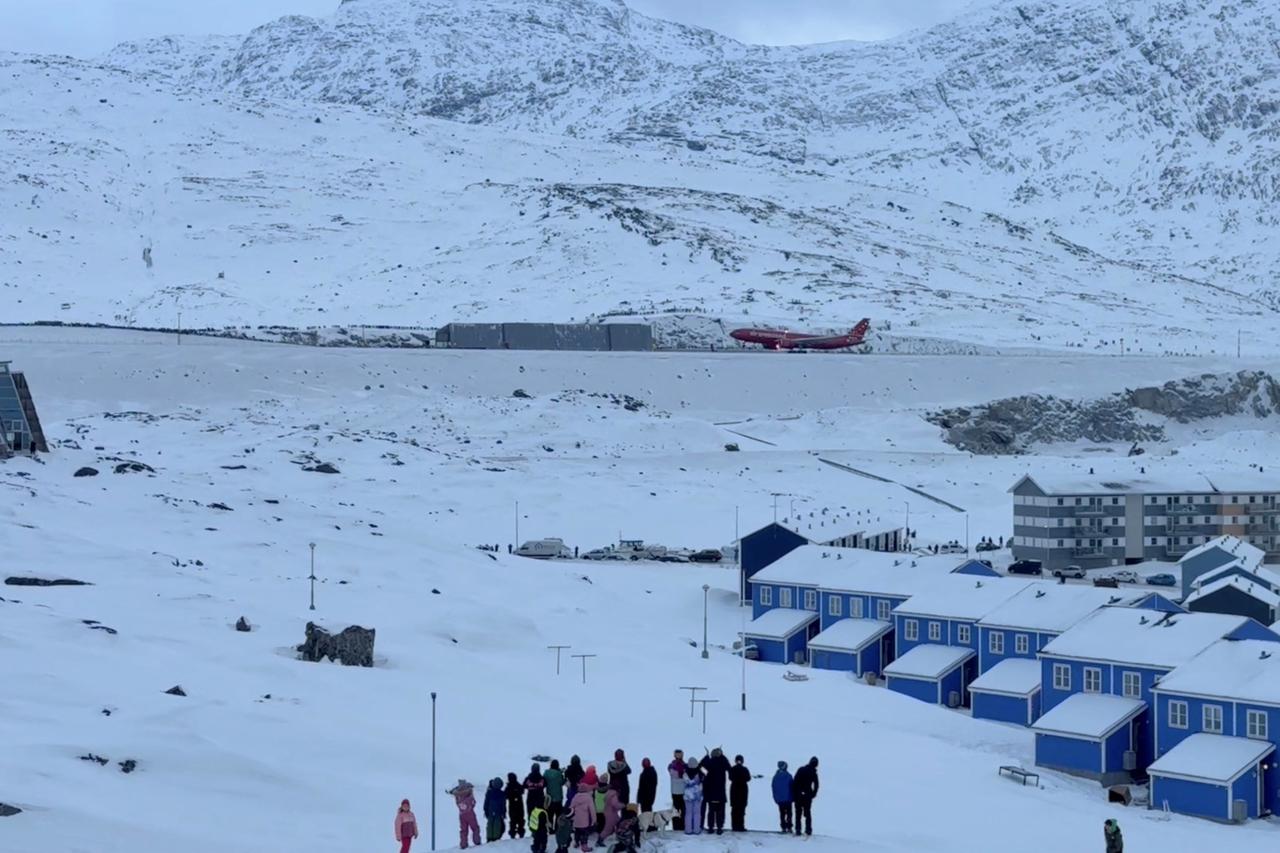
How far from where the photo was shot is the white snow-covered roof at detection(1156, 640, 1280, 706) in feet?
104

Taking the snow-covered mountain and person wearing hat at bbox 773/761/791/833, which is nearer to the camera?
person wearing hat at bbox 773/761/791/833

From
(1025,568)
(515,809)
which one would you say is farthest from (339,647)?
(1025,568)

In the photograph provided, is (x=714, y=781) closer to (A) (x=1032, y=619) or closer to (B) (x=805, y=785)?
(B) (x=805, y=785)

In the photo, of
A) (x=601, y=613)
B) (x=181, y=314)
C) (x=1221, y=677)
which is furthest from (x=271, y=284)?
(x=1221, y=677)

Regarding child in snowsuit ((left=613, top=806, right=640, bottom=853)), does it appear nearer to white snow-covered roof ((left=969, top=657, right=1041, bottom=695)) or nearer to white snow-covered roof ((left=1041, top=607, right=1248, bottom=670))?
white snow-covered roof ((left=1041, top=607, right=1248, bottom=670))

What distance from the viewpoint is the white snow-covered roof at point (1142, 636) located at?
34500 mm

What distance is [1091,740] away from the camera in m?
33.2

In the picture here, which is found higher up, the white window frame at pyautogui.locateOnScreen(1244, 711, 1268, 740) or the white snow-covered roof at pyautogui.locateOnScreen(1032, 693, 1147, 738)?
the white window frame at pyautogui.locateOnScreen(1244, 711, 1268, 740)

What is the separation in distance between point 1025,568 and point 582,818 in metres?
37.4

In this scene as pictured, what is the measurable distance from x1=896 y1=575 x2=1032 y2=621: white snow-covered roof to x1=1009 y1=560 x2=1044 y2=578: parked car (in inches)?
440

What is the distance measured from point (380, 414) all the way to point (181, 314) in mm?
52106

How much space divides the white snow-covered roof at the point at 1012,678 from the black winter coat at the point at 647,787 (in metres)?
17.7

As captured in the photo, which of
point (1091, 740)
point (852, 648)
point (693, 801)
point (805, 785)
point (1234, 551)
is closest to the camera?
point (693, 801)

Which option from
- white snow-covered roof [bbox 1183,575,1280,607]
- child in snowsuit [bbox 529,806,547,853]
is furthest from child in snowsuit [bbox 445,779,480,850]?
white snow-covered roof [bbox 1183,575,1280,607]
